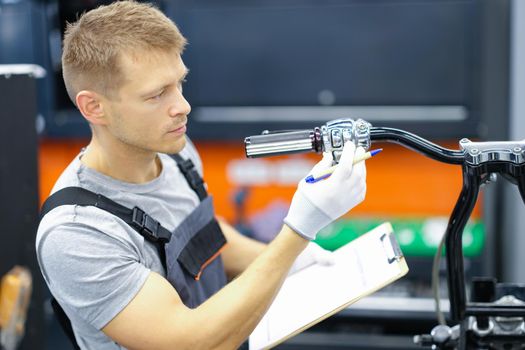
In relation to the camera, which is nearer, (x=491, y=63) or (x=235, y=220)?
(x=491, y=63)

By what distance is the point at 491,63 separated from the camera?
2344 millimetres

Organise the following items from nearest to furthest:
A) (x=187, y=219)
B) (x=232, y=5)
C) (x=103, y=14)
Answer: (x=103, y=14), (x=187, y=219), (x=232, y=5)

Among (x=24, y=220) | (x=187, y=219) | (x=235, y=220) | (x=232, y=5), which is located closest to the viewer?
(x=187, y=219)

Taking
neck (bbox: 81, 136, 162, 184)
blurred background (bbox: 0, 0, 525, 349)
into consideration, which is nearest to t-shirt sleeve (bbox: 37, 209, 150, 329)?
neck (bbox: 81, 136, 162, 184)

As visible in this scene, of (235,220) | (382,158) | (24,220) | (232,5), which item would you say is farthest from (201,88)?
(24,220)

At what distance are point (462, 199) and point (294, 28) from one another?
143 cm

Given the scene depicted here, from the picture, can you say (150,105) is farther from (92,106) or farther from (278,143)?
(278,143)

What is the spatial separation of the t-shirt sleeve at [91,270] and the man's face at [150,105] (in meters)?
0.20

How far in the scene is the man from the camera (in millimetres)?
1232

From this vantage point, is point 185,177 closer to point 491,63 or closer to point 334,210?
point 334,210

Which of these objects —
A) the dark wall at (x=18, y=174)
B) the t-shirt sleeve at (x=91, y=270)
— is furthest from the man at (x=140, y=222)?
the dark wall at (x=18, y=174)

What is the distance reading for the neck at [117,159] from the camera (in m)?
1.40

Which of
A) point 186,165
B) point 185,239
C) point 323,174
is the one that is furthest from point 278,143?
point 186,165

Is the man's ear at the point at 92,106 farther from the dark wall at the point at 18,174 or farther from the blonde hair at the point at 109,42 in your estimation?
the dark wall at the point at 18,174
